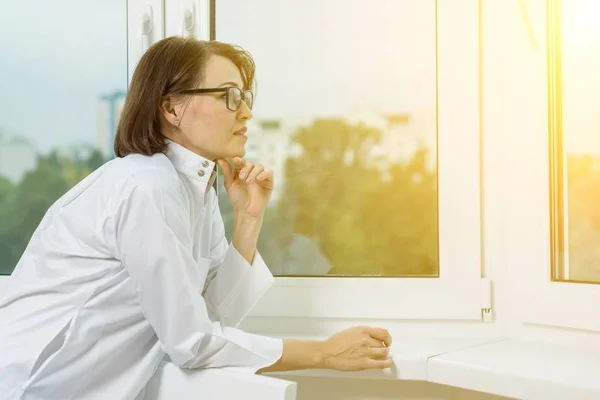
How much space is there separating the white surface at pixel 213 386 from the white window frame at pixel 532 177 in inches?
28.2

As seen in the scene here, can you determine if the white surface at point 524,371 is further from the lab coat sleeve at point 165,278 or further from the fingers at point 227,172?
the fingers at point 227,172

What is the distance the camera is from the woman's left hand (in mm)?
1487

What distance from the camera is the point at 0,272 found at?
178 centimetres

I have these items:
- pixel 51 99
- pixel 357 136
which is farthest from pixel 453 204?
pixel 51 99

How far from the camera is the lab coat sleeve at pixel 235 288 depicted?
56.7 inches

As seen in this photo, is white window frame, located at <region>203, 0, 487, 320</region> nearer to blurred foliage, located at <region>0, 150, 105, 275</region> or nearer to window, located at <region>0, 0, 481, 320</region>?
window, located at <region>0, 0, 481, 320</region>

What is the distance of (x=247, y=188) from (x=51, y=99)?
659 millimetres

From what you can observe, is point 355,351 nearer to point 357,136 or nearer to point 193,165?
point 193,165

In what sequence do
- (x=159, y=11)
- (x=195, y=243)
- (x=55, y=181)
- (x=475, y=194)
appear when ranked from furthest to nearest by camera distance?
(x=55, y=181)
(x=159, y=11)
(x=475, y=194)
(x=195, y=243)

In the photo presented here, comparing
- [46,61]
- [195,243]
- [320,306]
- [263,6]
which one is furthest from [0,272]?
[263,6]

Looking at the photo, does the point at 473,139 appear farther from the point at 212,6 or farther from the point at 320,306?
the point at 212,6

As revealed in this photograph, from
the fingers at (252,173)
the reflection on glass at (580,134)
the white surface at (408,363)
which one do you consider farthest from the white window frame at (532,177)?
the fingers at (252,173)

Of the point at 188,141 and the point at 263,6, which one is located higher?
the point at 263,6

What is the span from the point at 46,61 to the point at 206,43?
63 centimetres
